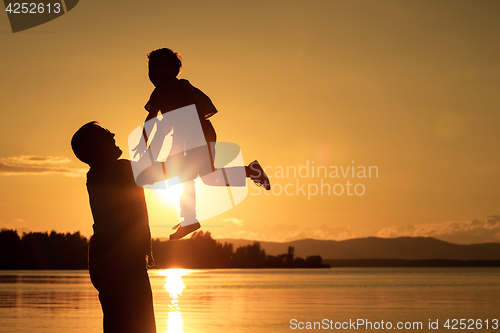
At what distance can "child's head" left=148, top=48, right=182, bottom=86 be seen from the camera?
5.39 metres

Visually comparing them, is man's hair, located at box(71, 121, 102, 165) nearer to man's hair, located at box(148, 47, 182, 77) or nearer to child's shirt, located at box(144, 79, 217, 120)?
child's shirt, located at box(144, 79, 217, 120)

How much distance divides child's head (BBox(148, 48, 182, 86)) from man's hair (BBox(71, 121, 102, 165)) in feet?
2.80

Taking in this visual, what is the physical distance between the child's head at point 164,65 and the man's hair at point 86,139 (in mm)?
852

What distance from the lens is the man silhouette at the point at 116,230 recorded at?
4871 millimetres

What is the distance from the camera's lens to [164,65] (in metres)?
5.40

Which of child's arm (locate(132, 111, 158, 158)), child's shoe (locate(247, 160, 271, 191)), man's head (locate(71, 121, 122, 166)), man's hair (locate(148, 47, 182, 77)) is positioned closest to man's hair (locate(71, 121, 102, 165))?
man's head (locate(71, 121, 122, 166))

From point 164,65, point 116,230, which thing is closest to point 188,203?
point 116,230

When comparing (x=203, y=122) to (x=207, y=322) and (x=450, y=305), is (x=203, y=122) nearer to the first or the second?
(x=207, y=322)

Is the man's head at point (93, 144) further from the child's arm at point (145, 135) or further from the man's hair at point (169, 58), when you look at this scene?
the man's hair at point (169, 58)

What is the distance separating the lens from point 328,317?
50562 millimetres

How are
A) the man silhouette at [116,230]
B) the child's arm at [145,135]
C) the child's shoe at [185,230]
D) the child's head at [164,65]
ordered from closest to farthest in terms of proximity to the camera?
the man silhouette at [116,230]
the child's arm at [145,135]
the child's head at [164,65]
the child's shoe at [185,230]

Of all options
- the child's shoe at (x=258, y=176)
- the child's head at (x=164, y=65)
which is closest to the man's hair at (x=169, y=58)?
the child's head at (x=164, y=65)

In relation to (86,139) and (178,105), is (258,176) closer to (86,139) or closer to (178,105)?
(178,105)

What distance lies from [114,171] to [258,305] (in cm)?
6141
